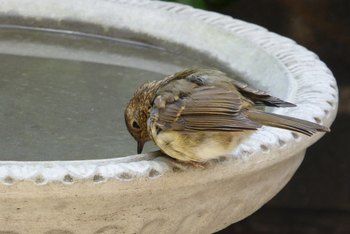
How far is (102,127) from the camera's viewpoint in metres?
2.60

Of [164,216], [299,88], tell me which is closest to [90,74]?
[299,88]

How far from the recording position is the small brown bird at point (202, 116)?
2.22 meters

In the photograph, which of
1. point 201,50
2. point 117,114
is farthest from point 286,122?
point 201,50

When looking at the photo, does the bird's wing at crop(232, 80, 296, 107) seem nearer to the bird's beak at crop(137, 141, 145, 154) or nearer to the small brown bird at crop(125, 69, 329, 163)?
the small brown bird at crop(125, 69, 329, 163)

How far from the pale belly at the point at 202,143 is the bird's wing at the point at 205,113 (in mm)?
20

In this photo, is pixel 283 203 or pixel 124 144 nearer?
pixel 124 144

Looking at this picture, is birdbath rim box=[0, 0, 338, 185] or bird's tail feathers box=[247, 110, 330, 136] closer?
birdbath rim box=[0, 0, 338, 185]

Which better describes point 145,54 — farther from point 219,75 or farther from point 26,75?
point 219,75

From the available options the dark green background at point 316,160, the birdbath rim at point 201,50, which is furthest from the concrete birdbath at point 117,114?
the dark green background at point 316,160

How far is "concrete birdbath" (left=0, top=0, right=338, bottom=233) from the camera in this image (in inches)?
81.9

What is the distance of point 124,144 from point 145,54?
676 millimetres

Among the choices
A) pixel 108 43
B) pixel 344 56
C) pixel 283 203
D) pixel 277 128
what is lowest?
pixel 283 203

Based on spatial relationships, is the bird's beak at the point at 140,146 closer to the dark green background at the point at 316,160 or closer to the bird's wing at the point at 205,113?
the bird's wing at the point at 205,113

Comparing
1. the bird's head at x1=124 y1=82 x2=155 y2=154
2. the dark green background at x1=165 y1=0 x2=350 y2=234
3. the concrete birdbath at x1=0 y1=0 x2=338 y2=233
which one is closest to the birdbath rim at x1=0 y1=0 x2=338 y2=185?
the concrete birdbath at x1=0 y1=0 x2=338 y2=233
